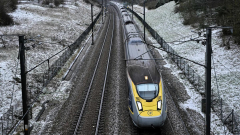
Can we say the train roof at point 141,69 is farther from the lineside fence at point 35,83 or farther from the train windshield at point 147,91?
the lineside fence at point 35,83

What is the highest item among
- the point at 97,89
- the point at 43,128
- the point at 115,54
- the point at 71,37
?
the point at 71,37

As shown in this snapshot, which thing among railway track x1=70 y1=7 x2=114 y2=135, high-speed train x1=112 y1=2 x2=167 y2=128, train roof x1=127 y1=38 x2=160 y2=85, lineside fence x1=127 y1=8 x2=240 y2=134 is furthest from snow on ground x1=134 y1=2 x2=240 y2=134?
railway track x1=70 y1=7 x2=114 y2=135

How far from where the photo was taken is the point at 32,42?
32281mm

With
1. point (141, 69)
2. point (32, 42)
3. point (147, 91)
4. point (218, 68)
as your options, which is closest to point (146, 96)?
point (147, 91)

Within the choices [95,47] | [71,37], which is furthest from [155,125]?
[71,37]

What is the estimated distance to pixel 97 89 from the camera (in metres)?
19.8

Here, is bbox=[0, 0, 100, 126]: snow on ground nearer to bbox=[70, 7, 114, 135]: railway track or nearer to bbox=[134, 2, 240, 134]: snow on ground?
bbox=[70, 7, 114, 135]: railway track

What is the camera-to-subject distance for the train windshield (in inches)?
531

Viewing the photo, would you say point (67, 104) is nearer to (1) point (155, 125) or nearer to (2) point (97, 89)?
(2) point (97, 89)

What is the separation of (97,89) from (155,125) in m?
8.25

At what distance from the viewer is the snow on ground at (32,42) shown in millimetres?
18509

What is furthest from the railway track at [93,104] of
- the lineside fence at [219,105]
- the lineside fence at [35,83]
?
the lineside fence at [219,105]

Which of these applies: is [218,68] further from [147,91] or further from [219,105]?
→ [147,91]

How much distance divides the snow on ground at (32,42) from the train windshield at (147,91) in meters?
6.44
